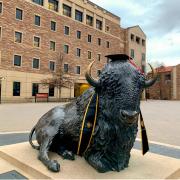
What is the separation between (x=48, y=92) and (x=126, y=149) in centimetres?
3175

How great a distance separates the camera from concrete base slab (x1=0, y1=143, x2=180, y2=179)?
324 centimetres

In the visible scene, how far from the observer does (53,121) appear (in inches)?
156

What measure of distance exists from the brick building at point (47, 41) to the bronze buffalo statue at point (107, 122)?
27.0 metres

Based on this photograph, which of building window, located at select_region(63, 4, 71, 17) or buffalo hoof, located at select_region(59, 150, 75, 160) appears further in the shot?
building window, located at select_region(63, 4, 71, 17)

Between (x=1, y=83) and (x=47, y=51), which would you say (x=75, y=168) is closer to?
(x=1, y=83)

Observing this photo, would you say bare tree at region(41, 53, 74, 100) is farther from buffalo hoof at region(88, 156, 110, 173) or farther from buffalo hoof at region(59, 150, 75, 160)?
buffalo hoof at region(88, 156, 110, 173)

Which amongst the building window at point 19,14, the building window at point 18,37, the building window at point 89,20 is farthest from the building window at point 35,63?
the building window at point 89,20

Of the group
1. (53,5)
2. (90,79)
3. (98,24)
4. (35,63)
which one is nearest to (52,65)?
(35,63)

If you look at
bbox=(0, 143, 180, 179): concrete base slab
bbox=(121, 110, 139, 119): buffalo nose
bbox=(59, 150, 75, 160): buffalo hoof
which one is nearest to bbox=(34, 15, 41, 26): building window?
bbox=(0, 143, 180, 179): concrete base slab

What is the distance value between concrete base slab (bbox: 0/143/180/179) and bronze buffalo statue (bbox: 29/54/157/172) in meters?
0.10

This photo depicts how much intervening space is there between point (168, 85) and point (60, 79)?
33.2 metres

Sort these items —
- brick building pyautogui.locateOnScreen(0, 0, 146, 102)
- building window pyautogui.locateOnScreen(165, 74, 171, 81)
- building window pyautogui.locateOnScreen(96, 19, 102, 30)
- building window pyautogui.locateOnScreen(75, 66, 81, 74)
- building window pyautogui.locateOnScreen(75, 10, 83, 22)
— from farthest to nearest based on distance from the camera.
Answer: building window pyautogui.locateOnScreen(165, 74, 171, 81), building window pyautogui.locateOnScreen(96, 19, 102, 30), building window pyautogui.locateOnScreen(75, 10, 83, 22), building window pyautogui.locateOnScreen(75, 66, 81, 74), brick building pyautogui.locateOnScreen(0, 0, 146, 102)

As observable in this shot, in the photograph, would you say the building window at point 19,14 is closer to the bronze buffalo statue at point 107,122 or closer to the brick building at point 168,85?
the bronze buffalo statue at point 107,122

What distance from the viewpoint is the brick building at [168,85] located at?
56.4 metres
